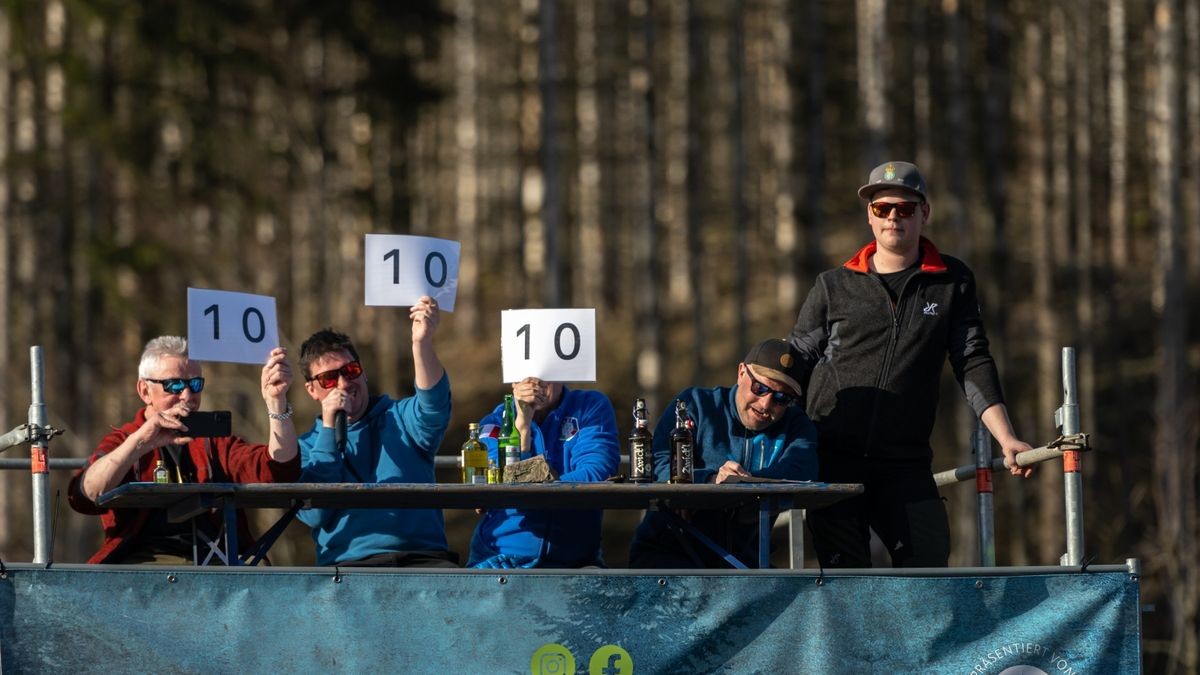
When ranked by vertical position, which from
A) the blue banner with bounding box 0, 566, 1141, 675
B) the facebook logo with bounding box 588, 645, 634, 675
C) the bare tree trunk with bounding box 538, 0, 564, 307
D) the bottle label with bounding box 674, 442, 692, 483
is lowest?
the facebook logo with bounding box 588, 645, 634, 675

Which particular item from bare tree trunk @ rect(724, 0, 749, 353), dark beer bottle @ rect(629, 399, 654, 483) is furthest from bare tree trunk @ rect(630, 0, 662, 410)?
dark beer bottle @ rect(629, 399, 654, 483)

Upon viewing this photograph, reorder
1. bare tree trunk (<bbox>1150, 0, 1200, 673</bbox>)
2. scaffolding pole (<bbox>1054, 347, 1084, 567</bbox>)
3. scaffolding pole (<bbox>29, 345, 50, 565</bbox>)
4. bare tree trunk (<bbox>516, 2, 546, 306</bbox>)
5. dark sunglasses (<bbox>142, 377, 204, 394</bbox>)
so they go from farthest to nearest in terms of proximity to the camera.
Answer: bare tree trunk (<bbox>516, 2, 546, 306</bbox>) → bare tree trunk (<bbox>1150, 0, 1200, 673</bbox>) → dark sunglasses (<bbox>142, 377, 204, 394</bbox>) → scaffolding pole (<bbox>1054, 347, 1084, 567</bbox>) → scaffolding pole (<bbox>29, 345, 50, 565</bbox>)

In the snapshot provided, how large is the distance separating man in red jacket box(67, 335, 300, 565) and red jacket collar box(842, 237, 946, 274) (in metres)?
2.17

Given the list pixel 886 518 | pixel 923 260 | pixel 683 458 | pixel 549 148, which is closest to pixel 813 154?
pixel 549 148

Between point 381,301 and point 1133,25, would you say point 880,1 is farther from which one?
point 381,301

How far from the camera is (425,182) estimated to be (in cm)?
3509

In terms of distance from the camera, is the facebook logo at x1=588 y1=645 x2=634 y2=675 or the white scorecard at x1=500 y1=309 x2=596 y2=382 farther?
the white scorecard at x1=500 y1=309 x2=596 y2=382

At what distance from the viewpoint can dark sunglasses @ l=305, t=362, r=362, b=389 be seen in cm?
701

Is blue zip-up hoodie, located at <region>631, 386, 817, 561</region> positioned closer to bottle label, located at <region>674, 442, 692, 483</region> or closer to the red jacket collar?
bottle label, located at <region>674, 442, 692, 483</region>

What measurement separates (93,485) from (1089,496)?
1815 cm

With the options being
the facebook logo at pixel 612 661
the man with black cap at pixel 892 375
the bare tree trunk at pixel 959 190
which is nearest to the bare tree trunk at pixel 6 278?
the bare tree trunk at pixel 959 190

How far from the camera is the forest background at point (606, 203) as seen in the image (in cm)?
2123

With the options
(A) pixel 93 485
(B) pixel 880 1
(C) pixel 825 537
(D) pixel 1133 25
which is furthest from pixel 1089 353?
(A) pixel 93 485

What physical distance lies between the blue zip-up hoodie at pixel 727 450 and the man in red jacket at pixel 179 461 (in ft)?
4.27
